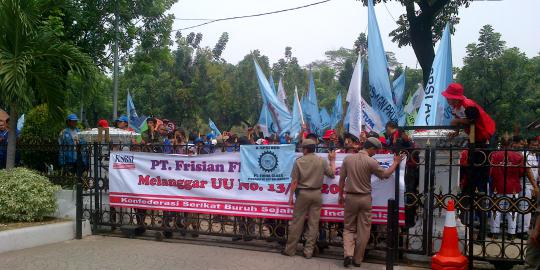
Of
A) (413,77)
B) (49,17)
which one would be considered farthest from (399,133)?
(413,77)

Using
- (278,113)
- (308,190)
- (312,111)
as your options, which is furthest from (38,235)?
(312,111)

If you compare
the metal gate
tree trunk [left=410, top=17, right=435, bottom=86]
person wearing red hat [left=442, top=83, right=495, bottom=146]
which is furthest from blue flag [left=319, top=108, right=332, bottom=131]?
person wearing red hat [left=442, top=83, right=495, bottom=146]

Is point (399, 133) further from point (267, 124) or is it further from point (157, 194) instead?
point (267, 124)

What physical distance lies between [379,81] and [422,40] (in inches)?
455

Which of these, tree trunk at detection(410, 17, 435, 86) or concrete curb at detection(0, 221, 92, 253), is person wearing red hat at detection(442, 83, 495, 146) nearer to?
concrete curb at detection(0, 221, 92, 253)

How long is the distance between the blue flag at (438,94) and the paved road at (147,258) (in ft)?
13.1

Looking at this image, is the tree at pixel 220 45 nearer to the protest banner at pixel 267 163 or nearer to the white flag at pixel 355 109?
the white flag at pixel 355 109

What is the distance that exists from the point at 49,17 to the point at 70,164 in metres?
3.33

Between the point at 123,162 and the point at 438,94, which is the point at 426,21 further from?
the point at 123,162

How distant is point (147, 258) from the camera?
7430 mm

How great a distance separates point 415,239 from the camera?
719cm

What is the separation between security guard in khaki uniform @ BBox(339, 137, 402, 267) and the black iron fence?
296 millimetres

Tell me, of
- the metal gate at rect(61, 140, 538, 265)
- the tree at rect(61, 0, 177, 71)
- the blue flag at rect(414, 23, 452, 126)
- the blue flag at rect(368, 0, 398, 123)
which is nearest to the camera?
the metal gate at rect(61, 140, 538, 265)

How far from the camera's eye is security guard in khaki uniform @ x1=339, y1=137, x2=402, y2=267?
6.95 m
